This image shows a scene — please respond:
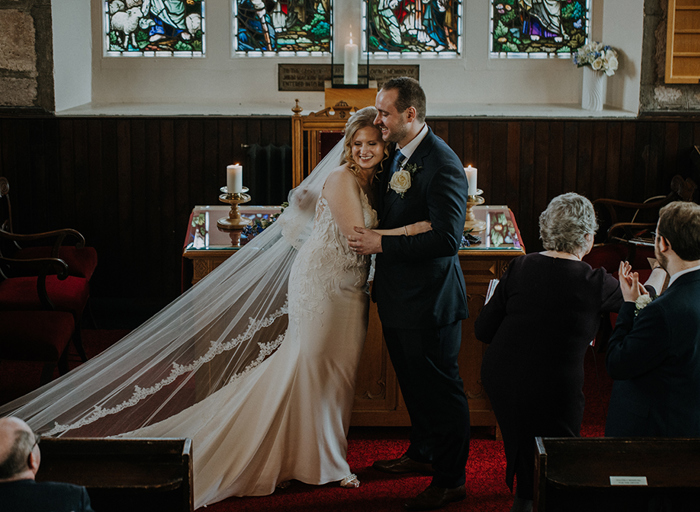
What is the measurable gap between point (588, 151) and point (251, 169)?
269cm

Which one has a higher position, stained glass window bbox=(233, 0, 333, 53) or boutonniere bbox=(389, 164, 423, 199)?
stained glass window bbox=(233, 0, 333, 53)

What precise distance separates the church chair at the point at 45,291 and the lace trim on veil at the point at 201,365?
3.73ft

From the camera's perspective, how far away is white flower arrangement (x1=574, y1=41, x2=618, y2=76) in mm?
6031

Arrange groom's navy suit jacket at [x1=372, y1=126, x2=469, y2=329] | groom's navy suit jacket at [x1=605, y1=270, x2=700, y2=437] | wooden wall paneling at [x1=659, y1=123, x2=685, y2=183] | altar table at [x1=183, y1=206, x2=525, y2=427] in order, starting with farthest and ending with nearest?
wooden wall paneling at [x1=659, y1=123, x2=685, y2=183]
altar table at [x1=183, y1=206, x2=525, y2=427]
groom's navy suit jacket at [x1=372, y1=126, x2=469, y2=329]
groom's navy suit jacket at [x1=605, y1=270, x2=700, y2=437]

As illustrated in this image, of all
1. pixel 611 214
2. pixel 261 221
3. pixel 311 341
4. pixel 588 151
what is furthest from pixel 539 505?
pixel 588 151

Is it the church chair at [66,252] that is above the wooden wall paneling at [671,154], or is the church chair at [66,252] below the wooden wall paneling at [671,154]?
below

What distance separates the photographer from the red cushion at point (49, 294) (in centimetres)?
421

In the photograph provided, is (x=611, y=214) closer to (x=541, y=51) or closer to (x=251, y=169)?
(x=541, y=51)

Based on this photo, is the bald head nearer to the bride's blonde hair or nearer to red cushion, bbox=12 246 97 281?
the bride's blonde hair

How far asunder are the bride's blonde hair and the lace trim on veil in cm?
76

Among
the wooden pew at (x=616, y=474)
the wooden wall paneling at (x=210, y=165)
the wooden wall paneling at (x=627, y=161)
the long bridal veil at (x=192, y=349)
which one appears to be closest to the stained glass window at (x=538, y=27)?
the wooden wall paneling at (x=627, y=161)

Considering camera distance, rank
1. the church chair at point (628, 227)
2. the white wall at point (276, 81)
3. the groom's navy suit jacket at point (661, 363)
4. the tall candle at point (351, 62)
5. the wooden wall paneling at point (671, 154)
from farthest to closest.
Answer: the white wall at point (276, 81) < the wooden wall paneling at point (671, 154) < the tall candle at point (351, 62) < the church chair at point (628, 227) < the groom's navy suit jacket at point (661, 363)

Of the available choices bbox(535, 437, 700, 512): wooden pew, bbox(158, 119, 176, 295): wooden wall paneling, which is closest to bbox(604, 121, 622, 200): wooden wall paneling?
bbox(158, 119, 176, 295): wooden wall paneling

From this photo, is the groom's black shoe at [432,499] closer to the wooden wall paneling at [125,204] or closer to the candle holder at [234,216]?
the candle holder at [234,216]
